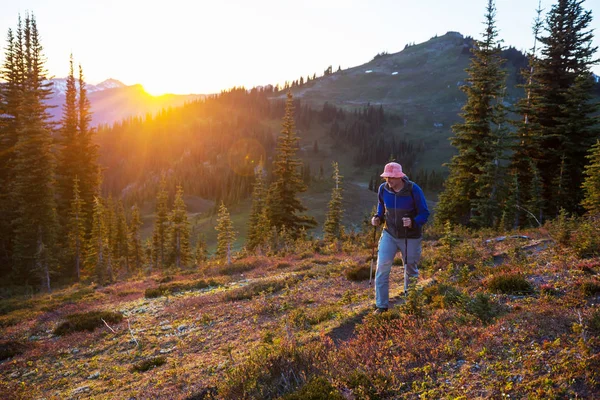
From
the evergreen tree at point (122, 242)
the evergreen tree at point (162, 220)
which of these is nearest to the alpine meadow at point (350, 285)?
the evergreen tree at point (162, 220)

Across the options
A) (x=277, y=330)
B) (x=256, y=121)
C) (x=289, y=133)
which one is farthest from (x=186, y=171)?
(x=277, y=330)

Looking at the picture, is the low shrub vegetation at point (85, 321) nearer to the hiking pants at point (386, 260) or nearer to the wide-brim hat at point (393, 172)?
the hiking pants at point (386, 260)

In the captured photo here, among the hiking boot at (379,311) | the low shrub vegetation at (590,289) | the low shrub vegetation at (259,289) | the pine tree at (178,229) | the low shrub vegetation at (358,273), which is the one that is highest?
the low shrub vegetation at (590,289)

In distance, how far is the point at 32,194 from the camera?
31.2 m

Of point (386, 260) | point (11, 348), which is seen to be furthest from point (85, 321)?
point (386, 260)

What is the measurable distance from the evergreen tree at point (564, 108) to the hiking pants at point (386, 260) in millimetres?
20244

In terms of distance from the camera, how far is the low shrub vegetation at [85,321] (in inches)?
488

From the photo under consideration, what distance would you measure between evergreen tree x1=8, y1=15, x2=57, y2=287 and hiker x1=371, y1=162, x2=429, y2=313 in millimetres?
31148

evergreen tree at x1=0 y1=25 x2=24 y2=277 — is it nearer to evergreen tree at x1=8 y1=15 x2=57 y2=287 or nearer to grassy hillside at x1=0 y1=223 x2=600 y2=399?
evergreen tree at x1=8 y1=15 x2=57 y2=287

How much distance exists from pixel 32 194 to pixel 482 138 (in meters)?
37.7

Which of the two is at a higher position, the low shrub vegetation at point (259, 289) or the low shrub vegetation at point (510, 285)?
the low shrub vegetation at point (510, 285)

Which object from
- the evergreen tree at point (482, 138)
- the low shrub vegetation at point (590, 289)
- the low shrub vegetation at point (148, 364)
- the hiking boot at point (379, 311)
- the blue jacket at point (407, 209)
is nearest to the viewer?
the low shrub vegetation at point (590, 289)

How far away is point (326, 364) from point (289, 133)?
30336 millimetres

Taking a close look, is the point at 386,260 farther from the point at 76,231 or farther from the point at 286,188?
the point at 76,231
